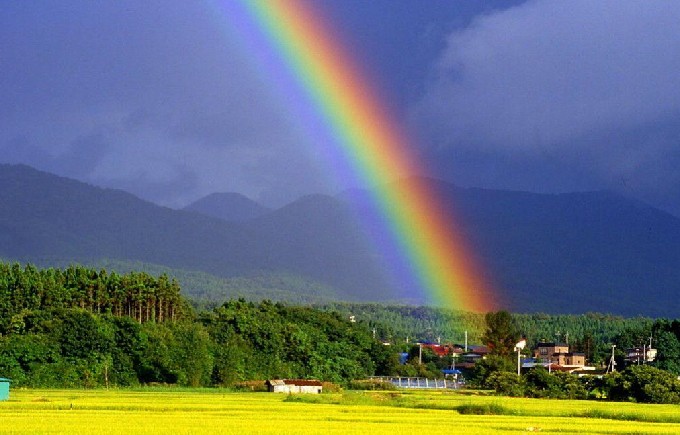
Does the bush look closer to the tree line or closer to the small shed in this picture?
the tree line

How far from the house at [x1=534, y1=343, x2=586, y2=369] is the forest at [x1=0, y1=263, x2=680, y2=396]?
85.8 ft

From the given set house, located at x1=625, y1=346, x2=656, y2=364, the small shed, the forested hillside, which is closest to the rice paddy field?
the small shed

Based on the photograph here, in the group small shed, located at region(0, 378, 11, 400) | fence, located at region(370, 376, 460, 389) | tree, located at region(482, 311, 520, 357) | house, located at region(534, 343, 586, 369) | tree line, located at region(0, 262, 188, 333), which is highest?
tree line, located at region(0, 262, 188, 333)

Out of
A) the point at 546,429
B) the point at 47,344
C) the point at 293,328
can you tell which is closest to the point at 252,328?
the point at 293,328

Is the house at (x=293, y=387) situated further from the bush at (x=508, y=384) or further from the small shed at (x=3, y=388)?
the small shed at (x=3, y=388)

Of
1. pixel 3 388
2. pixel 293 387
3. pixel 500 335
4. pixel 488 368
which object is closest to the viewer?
pixel 3 388

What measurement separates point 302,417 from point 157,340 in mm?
37407

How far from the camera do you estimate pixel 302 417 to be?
40969 millimetres

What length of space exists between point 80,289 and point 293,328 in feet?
66.5

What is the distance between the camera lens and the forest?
237ft

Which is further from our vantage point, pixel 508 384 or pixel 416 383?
pixel 416 383

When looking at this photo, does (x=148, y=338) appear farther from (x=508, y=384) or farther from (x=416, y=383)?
(x=416, y=383)

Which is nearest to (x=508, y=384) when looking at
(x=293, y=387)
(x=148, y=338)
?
(x=293, y=387)

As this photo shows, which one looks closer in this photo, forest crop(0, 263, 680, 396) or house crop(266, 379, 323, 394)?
house crop(266, 379, 323, 394)
